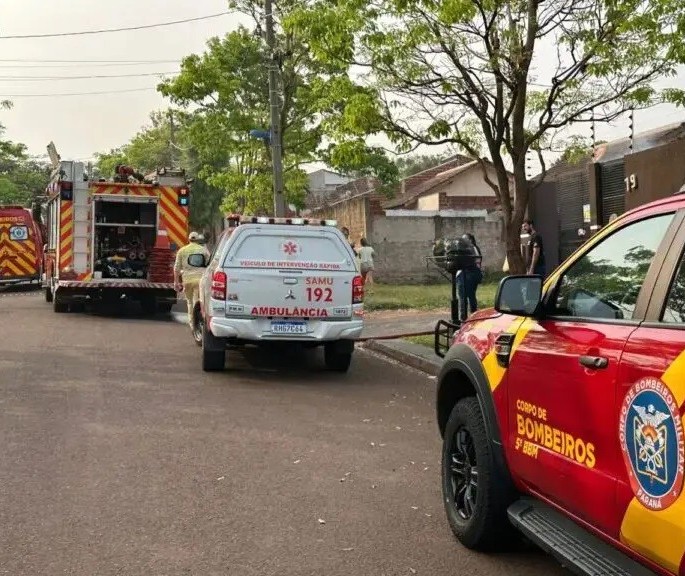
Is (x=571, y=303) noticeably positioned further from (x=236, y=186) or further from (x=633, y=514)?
(x=236, y=186)

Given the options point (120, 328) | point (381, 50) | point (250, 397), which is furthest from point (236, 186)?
point (250, 397)

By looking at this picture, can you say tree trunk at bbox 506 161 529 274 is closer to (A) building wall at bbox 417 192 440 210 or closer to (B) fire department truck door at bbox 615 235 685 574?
(B) fire department truck door at bbox 615 235 685 574

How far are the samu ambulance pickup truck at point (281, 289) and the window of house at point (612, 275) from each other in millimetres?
6042

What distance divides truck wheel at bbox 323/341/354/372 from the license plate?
2.09 ft

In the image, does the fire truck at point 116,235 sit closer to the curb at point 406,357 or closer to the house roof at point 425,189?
the curb at point 406,357

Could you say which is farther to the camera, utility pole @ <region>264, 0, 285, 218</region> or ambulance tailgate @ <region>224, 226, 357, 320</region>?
utility pole @ <region>264, 0, 285, 218</region>

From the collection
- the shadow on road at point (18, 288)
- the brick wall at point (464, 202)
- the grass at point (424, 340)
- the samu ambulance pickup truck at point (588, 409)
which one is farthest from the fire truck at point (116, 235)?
the brick wall at point (464, 202)

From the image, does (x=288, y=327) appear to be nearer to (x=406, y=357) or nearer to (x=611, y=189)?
(x=406, y=357)

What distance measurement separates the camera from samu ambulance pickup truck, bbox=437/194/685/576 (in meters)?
2.69

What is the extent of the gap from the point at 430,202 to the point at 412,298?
1904 cm

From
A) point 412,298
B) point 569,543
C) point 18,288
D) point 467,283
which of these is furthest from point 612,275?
point 18,288

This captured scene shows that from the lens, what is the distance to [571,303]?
3658 millimetres

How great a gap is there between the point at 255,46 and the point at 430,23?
12027 millimetres

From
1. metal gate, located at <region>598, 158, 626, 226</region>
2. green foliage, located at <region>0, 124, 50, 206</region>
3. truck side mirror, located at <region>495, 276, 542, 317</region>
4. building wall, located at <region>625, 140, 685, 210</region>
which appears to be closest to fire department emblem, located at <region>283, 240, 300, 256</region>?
truck side mirror, located at <region>495, 276, 542, 317</region>
